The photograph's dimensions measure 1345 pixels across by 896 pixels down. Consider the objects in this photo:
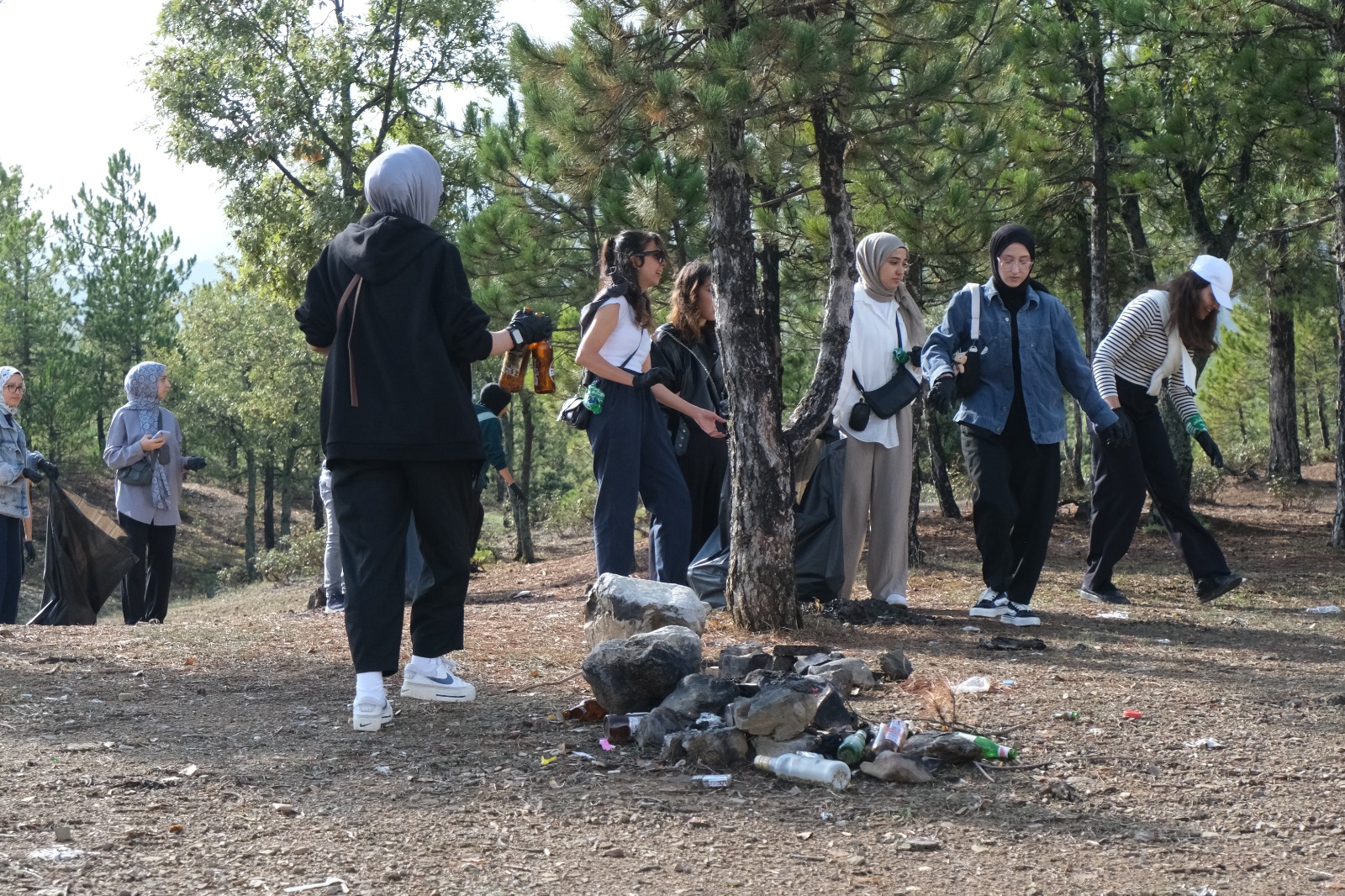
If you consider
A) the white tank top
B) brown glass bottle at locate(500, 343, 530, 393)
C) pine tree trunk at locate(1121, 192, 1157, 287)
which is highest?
pine tree trunk at locate(1121, 192, 1157, 287)

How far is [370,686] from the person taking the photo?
4.18 m

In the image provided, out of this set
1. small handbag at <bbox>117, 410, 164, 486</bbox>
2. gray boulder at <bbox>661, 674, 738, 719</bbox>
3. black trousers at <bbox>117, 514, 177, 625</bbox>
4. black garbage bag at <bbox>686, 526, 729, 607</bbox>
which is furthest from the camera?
black trousers at <bbox>117, 514, 177, 625</bbox>

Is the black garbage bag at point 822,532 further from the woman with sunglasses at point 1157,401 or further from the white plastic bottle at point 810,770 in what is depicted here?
the white plastic bottle at point 810,770

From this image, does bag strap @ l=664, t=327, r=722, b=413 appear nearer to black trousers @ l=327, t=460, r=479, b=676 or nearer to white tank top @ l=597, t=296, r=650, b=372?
white tank top @ l=597, t=296, r=650, b=372

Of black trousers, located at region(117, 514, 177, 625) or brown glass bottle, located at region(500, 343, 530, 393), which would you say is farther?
black trousers, located at region(117, 514, 177, 625)

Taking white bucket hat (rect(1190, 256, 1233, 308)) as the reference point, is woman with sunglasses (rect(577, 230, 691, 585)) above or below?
below

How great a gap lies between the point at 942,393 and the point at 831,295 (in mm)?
1383

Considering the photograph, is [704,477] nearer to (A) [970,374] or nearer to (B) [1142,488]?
(A) [970,374]

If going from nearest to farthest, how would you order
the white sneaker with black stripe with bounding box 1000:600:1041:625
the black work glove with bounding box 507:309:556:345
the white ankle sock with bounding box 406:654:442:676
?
1. the black work glove with bounding box 507:309:556:345
2. the white ankle sock with bounding box 406:654:442:676
3. the white sneaker with black stripe with bounding box 1000:600:1041:625

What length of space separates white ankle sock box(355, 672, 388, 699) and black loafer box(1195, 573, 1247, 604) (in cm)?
537

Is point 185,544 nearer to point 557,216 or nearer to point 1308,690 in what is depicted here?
point 557,216

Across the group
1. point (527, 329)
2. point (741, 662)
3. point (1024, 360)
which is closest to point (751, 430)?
point (1024, 360)

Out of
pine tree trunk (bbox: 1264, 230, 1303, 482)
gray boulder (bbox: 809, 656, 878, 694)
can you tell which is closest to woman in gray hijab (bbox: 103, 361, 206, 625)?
gray boulder (bbox: 809, 656, 878, 694)

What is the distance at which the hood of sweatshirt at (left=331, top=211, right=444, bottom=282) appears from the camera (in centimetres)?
410
